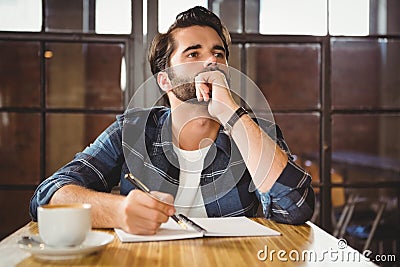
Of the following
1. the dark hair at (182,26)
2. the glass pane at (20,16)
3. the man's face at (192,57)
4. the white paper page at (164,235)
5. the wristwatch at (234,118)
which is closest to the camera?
the white paper page at (164,235)

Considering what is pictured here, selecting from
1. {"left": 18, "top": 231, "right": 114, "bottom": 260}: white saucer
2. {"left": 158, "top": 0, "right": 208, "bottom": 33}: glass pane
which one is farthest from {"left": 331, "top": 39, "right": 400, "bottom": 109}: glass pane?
{"left": 18, "top": 231, "right": 114, "bottom": 260}: white saucer

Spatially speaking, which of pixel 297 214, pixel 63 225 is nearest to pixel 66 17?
pixel 297 214

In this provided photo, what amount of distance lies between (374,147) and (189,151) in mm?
1485

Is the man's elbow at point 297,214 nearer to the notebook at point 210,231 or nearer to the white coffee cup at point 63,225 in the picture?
the notebook at point 210,231

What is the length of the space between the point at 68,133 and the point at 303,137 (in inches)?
45.7

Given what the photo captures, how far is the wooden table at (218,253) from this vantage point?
3.68 ft

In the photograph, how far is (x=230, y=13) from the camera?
9.78 feet

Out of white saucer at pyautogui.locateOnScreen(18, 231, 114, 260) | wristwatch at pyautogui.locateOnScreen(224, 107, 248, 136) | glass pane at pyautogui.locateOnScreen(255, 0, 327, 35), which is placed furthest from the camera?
glass pane at pyautogui.locateOnScreen(255, 0, 327, 35)

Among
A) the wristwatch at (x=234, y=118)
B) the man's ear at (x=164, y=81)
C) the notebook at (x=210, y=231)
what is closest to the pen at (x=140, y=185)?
the notebook at (x=210, y=231)

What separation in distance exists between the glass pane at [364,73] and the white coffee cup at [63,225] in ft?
6.90

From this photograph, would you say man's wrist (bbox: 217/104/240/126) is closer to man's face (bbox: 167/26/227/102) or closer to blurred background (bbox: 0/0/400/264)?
man's face (bbox: 167/26/227/102)

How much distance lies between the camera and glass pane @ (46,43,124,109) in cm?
294

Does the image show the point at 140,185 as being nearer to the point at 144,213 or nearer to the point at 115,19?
the point at 144,213

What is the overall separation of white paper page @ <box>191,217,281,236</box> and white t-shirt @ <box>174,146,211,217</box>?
27 centimetres
